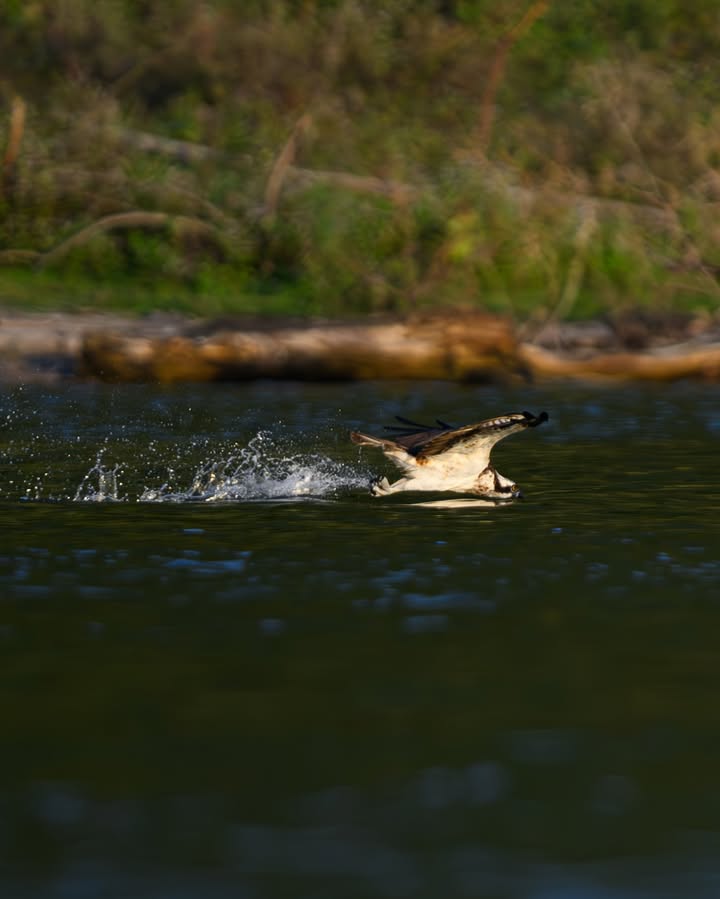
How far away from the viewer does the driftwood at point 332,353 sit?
1129 inches

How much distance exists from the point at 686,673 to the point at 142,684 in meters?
Answer: 2.51

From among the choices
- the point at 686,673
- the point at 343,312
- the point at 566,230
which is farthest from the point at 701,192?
the point at 686,673

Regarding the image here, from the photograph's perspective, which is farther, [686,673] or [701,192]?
[701,192]

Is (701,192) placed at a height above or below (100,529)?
above

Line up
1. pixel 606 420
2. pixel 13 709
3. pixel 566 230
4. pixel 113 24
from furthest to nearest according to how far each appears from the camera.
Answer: pixel 113 24, pixel 566 230, pixel 606 420, pixel 13 709

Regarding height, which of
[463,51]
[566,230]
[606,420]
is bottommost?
[606,420]

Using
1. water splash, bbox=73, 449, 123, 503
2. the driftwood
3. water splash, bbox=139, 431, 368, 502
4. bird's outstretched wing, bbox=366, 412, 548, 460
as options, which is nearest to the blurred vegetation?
the driftwood

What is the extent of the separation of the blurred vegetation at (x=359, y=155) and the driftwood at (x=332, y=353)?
2.66 metres

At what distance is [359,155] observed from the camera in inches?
1494

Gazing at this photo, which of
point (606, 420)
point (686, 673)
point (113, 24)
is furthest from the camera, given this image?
point (113, 24)

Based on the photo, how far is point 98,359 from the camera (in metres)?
28.6

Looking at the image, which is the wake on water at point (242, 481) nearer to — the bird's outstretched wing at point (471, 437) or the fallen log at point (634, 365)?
the bird's outstretched wing at point (471, 437)

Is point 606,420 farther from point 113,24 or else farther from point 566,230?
point 113,24

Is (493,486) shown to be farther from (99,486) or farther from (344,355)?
(344,355)
